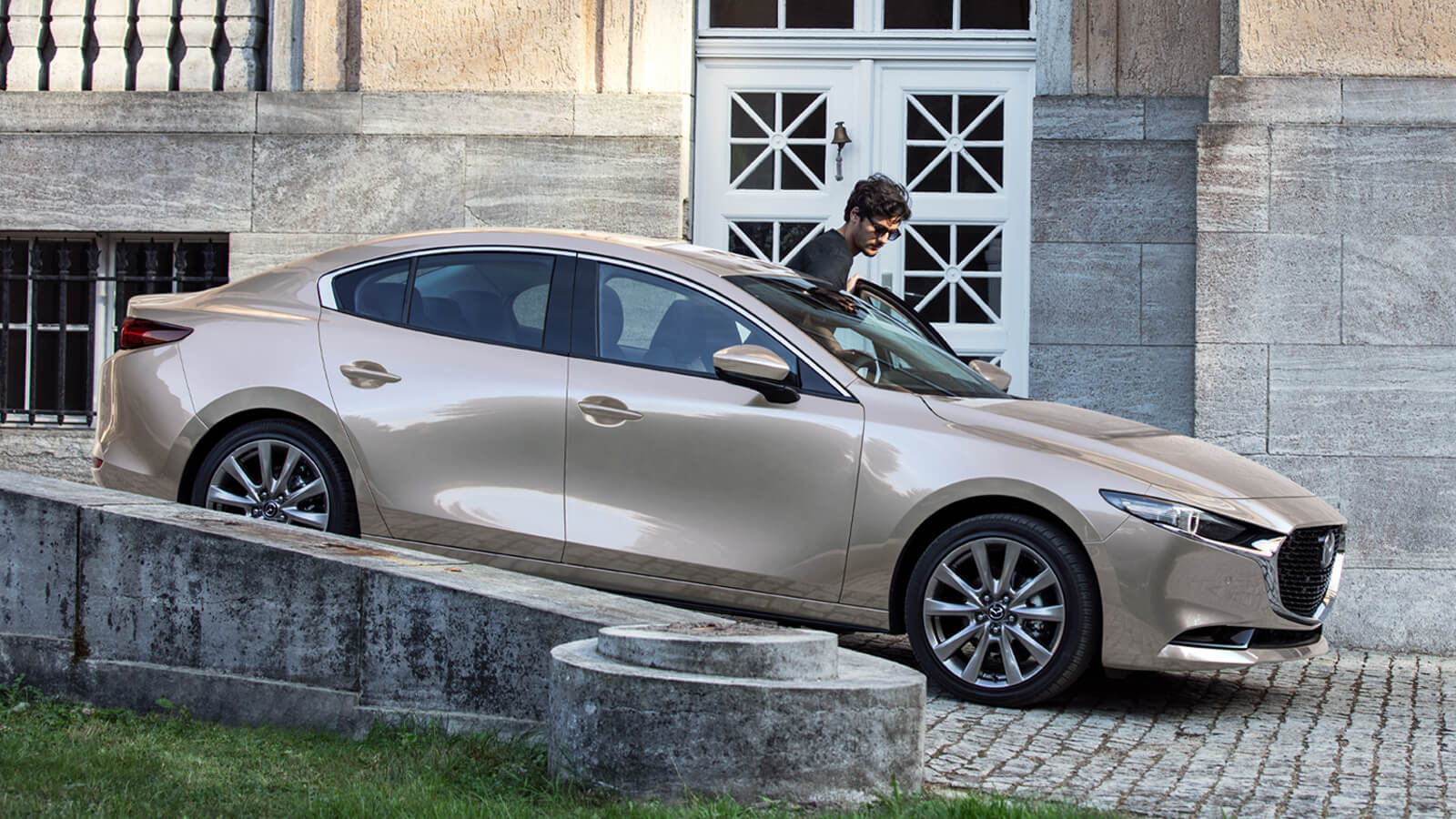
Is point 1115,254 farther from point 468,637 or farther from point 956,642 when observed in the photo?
point 468,637

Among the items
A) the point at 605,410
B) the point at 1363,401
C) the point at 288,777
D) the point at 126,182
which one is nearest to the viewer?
the point at 288,777

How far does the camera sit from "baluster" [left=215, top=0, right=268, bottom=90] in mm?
11352

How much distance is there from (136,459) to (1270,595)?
4.47 m

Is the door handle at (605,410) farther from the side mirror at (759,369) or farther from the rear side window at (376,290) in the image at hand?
the rear side window at (376,290)

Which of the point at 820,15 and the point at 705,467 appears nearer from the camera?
the point at 705,467

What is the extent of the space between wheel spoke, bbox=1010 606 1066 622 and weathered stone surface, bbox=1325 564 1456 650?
3792 millimetres

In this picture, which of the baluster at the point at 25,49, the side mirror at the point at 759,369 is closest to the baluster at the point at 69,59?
the baluster at the point at 25,49

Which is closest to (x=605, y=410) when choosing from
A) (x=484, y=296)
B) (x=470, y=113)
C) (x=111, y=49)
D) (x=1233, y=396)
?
(x=484, y=296)

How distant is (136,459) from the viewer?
6.91 meters

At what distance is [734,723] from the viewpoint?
162 inches

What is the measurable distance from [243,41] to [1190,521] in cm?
786

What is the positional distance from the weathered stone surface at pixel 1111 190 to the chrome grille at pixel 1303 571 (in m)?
4.19

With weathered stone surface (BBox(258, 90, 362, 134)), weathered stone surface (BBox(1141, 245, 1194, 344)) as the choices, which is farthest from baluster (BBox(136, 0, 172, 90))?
weathered stone surface (BBox(1141, 245, 1194, 344))

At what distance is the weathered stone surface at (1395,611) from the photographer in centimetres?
916
